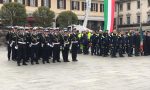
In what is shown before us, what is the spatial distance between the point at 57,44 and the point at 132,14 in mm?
55574

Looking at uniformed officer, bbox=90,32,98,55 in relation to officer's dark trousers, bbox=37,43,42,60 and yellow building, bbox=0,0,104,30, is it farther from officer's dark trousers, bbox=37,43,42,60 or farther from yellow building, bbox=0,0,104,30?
yellow building, bbox=0,0,104,30

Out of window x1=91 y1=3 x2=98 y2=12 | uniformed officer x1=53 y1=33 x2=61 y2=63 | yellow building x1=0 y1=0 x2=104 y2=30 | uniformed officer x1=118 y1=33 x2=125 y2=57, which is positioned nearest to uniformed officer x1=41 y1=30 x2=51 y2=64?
uniformed officer x1=53 y1=33 x2=61 y2=63

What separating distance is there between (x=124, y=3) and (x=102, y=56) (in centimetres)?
5254

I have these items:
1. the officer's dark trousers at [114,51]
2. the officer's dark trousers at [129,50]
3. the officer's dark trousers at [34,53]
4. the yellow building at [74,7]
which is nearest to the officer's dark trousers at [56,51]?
the officer's dark trousers at [34,53]

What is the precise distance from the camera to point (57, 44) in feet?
62.9

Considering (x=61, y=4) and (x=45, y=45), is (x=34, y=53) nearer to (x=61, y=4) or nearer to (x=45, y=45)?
(x=45, y=45)

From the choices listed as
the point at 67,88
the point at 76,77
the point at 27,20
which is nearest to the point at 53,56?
the point at 76,77

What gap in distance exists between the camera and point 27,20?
167 ft

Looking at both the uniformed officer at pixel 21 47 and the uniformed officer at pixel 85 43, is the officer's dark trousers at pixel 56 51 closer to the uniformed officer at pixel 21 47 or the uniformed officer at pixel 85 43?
the uniformed officer at pixel 21 47

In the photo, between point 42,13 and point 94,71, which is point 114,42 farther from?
point 42,13

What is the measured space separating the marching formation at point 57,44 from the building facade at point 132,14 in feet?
140

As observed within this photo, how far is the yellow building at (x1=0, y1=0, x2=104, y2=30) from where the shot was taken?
2174 inches

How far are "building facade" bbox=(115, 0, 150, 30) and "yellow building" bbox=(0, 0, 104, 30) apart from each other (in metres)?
8.07

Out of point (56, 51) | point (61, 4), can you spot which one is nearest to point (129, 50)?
point (56, 51)
